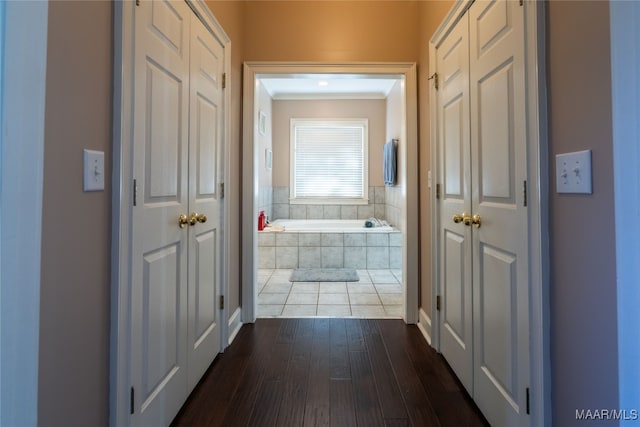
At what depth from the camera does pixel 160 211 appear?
128cm

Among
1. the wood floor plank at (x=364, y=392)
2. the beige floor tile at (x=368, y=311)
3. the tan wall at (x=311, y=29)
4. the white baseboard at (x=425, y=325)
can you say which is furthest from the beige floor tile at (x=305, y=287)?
the tan wall at (x=311, y=29)

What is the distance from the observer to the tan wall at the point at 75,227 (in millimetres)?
757

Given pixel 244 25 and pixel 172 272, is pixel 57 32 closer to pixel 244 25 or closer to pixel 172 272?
pixel 172 272

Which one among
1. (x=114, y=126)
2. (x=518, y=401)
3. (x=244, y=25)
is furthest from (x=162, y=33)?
(x=518, y=401)

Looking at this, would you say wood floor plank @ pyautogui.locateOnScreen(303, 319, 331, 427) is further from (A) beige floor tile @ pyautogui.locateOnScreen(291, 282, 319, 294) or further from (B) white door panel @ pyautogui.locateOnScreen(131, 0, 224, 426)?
(A) beige floor tile @ pyautogui.locateOnScreen(291, 282, 319, 294)

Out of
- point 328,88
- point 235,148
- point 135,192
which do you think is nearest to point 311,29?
point 235,148

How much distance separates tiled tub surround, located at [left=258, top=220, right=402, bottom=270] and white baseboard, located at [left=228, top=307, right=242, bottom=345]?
1.74m

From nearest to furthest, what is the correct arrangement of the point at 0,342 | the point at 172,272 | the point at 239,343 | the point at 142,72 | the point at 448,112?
the point at 0,342 < the point at 142,72 < the point at 172,272 < the point at 448,112 < the point at 239,343

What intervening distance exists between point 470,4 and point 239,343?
2.31 m

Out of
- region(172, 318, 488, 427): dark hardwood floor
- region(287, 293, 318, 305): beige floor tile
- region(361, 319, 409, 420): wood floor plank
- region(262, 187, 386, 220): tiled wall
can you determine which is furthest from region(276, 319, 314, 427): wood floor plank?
region(262, 187, 386, 220): tiled wall

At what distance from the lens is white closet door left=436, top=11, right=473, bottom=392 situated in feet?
5.17

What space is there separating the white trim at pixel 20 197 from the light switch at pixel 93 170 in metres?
0.26

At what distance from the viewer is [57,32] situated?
774 millimetres

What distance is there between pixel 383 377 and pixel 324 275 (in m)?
2.07
